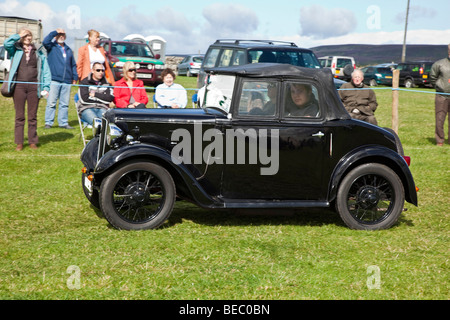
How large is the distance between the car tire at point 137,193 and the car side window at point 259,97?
3.95ft

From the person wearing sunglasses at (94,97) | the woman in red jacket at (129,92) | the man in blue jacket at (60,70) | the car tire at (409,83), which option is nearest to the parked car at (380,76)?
the car tire at (409,83)

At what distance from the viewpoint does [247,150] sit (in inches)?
258

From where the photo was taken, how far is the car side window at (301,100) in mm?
6660

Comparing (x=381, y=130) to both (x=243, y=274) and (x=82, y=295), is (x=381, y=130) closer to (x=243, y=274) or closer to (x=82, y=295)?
(x=243, y=274)

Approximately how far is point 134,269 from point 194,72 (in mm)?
31982

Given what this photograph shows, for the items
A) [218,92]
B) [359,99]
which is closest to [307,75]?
[218,92]

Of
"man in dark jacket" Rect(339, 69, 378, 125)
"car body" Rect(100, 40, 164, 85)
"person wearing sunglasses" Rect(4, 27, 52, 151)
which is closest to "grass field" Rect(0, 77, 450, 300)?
"man in dark jacket" Rect(339, 69, 378, 125)

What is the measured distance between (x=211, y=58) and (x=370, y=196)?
9501mm

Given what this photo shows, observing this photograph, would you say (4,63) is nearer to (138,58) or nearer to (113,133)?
(138,58)

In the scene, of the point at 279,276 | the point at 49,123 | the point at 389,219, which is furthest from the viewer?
the point at 49,123

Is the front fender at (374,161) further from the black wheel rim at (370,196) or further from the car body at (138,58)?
the car body at (138,58)

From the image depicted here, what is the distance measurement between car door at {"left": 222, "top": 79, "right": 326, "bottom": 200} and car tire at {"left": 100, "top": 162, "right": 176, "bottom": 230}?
69 centimetres

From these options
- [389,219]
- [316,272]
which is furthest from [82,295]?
[389,219]
